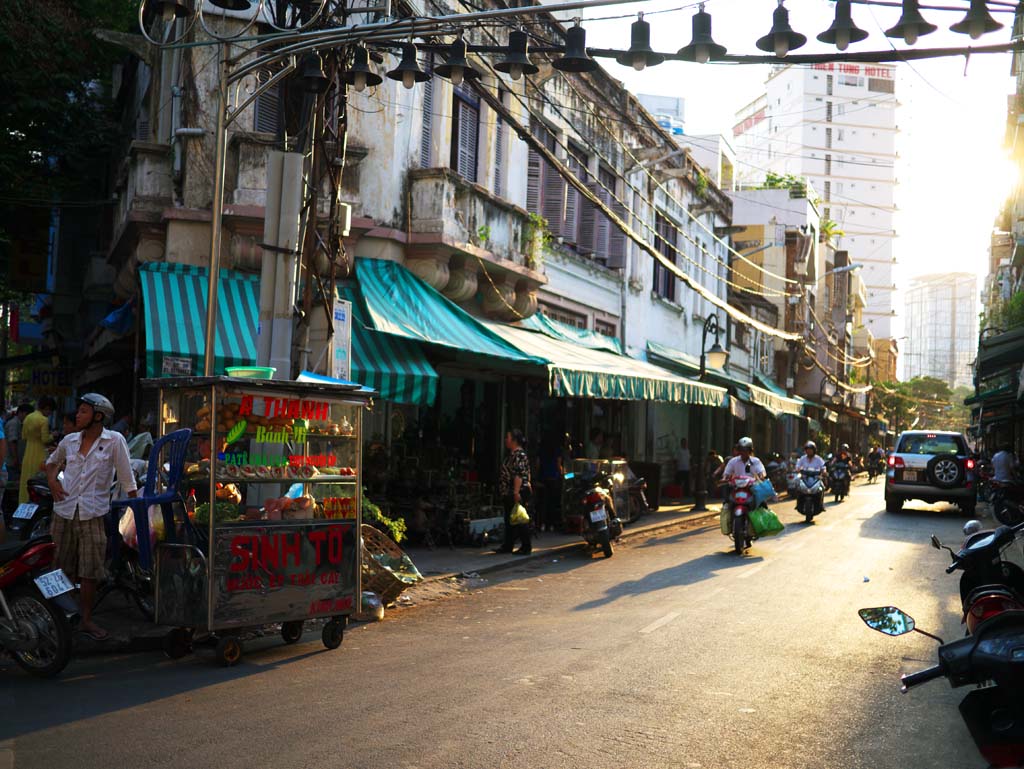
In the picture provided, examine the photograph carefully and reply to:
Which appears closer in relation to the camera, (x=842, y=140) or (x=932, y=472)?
(x=932, y=472)

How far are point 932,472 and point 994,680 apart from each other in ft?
69.7

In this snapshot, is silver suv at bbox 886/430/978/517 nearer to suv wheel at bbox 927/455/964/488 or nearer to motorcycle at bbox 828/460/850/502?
suv wheel at bbox 927/455/964/488

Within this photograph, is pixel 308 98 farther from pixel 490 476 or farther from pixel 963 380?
pixel 963 380

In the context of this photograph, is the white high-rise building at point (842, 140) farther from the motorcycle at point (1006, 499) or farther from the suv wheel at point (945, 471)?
the motorcycle at point (1006, 499)

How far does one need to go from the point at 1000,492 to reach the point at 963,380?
18282 cm

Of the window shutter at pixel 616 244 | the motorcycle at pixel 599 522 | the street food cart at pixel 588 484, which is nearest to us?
the motorcycle at pixel 599 522

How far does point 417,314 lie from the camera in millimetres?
15102

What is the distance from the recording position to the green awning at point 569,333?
20.2 metres

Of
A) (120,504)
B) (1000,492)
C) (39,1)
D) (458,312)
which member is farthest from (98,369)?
(1000,492)

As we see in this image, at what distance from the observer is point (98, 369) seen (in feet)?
66.9

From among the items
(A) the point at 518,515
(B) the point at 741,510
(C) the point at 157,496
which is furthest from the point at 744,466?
(C) the point at 157,496

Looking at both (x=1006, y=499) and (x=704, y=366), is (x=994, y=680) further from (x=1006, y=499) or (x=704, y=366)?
(x=704, y=366)

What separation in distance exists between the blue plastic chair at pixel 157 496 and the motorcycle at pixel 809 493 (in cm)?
1693

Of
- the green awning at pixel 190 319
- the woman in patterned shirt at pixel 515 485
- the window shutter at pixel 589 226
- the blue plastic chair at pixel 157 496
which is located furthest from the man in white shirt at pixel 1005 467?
the blue plastic chair at pixel 157 496
